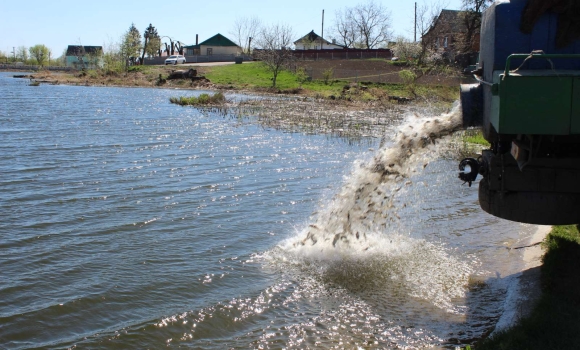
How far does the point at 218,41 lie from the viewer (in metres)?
114

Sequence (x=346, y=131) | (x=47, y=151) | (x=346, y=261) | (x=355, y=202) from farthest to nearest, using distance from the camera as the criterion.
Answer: (x=346, y=131), (x=47, y=151), (x=355, y=202), (x=346, y=261)

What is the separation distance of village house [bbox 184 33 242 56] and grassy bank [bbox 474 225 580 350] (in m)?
109

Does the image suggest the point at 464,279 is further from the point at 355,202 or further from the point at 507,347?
the point at 507,347

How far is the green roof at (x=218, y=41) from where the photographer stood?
373 ft

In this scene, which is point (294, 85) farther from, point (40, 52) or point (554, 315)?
point (40, 52)

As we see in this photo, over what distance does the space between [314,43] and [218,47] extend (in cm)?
1833

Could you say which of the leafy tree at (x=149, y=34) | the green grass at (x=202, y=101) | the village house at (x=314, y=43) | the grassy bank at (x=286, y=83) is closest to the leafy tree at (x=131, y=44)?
the leafy tree at (x=149, y=34)

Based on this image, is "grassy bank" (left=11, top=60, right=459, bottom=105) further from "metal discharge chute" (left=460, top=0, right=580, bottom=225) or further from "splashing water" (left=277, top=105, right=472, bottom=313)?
"metal discharge chute" (left=460, top=0, right=580, bottom=225)

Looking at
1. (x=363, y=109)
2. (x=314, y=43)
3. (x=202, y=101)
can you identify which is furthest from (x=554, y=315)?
(x=314, y=43)

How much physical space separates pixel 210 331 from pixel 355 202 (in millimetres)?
3783

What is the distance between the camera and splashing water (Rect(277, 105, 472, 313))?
8227mm

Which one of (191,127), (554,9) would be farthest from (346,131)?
(554,9)

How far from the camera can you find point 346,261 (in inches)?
355

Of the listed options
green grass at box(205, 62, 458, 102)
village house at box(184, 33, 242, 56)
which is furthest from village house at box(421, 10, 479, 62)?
village house at box(184, 33, 242, 56)
